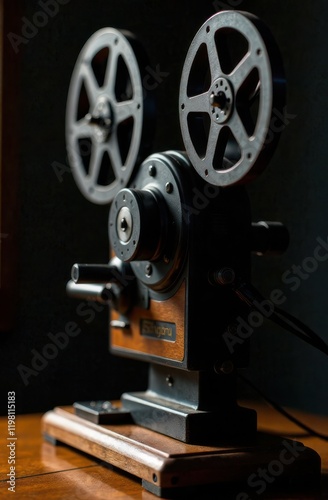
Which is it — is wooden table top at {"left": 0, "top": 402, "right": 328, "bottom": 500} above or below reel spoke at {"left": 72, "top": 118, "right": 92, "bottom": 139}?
below

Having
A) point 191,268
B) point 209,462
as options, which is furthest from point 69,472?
point 191,268

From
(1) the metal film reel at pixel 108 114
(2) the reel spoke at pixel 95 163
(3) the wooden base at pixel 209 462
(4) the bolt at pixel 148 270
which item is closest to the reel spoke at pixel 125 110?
(1) the metal film reel at pixel 108 114

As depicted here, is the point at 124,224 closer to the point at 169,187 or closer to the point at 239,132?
the point at 169,187

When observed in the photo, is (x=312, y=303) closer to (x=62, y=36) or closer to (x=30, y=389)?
(x=30, y=389)

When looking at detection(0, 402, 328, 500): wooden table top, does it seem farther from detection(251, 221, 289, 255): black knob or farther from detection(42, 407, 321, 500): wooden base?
detection(251, 221, 289, 255): black knob

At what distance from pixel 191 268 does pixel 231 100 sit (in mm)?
289

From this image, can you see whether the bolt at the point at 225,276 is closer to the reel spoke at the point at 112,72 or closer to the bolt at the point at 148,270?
the bolt at the point at 148,270

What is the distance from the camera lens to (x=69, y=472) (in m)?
1.36

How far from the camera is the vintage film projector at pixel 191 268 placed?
3.92 feet

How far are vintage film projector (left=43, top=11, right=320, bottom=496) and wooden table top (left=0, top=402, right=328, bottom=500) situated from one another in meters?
0.03

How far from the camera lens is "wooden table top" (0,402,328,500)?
122cm

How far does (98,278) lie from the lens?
4.97 ft

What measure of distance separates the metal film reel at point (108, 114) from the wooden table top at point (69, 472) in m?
0.54

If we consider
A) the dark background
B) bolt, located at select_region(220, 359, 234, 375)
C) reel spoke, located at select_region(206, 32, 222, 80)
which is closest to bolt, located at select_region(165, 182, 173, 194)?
reel spoke, located at select_region(206, 32, 222, 80)
